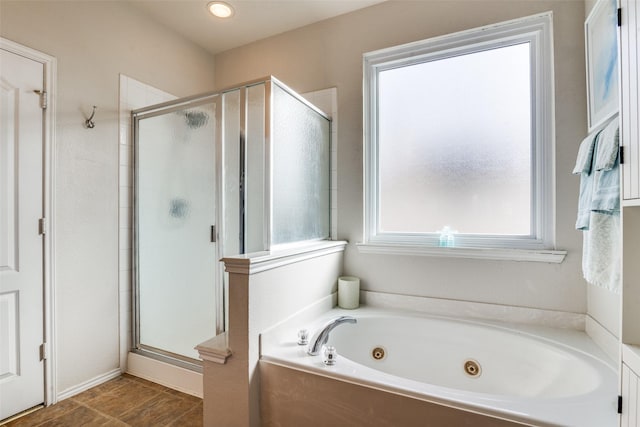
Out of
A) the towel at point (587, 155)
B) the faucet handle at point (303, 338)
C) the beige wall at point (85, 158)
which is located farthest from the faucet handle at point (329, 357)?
the beige wall at point (85, 158)

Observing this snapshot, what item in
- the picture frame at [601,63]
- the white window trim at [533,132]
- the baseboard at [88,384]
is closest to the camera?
the picture frame at [601,63]

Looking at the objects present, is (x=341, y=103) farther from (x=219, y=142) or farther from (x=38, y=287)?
(x=38, y=287)

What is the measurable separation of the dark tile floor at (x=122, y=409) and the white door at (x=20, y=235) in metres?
0.14

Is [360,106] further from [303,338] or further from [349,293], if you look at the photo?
[303,338]

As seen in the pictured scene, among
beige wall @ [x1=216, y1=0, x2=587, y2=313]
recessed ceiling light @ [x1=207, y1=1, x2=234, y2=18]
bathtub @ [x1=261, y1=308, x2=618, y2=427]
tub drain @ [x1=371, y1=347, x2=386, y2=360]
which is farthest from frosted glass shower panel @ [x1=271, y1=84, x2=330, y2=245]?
recessed ceiling light @ [x1=207, y1=1, x2=234, y2=18]

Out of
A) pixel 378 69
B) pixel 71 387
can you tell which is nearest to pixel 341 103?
pixel 378 69

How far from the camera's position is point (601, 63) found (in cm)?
138

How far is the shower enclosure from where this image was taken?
170 cm

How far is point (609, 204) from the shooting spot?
106 cm

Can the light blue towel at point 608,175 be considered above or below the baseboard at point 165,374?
above

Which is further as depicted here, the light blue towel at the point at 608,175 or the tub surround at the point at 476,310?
Answer: the tub surround at the point at 476,310

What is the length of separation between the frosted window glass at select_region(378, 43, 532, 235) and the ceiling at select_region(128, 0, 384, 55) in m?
0.65

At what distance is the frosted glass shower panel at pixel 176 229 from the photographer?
2.01 meters

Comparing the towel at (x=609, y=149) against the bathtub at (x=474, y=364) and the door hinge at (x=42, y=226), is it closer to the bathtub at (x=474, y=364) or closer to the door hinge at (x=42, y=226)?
the bathtub at (x=474, y=364)
